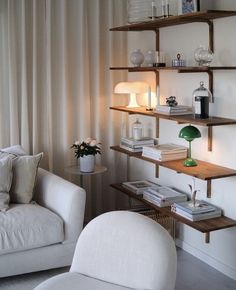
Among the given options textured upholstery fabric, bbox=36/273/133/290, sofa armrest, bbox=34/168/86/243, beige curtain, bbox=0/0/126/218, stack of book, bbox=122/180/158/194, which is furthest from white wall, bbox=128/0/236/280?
textured upholstery fabric, bbox=36/273/133/290

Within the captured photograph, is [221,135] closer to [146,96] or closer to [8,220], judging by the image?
[146,96]

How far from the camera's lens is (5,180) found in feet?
11.4

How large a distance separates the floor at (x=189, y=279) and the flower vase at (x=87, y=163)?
2.86 feet

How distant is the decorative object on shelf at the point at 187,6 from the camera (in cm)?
320

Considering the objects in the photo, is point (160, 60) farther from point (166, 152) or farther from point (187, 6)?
point (166, 152)

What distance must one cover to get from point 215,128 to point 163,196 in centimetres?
67

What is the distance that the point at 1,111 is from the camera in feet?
A: 13.3

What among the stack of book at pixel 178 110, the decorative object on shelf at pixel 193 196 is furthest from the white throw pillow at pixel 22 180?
the decorative object on shelf at pixel 193 196

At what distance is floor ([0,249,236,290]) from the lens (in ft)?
10.7

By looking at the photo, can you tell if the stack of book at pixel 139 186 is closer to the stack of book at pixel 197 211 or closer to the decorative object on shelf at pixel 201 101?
the stack of book at pixel 197 211

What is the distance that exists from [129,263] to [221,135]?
4.39 feet

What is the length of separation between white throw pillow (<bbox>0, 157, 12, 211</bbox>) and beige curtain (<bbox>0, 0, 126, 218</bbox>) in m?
0.61

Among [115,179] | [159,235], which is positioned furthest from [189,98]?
[159,235]

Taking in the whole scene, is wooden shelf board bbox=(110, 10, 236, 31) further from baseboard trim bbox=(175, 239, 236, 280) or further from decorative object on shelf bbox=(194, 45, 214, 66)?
baseboard trim bbox=(175, 239, 236, 280)
